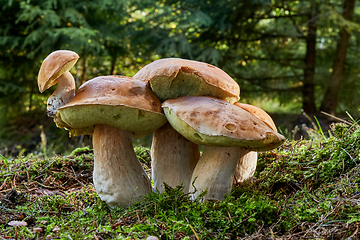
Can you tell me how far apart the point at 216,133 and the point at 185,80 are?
19.9 inches

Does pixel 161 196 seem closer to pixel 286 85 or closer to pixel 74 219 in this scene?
pixel 74 219

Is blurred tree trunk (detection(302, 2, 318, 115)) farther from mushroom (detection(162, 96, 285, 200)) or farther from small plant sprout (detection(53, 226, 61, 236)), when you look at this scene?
small plant sprout (detection(53, 226, 61, 236))

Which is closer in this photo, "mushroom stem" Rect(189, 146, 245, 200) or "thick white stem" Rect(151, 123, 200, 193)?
"mushroom stem" Rect(189, 146, 245, 200)

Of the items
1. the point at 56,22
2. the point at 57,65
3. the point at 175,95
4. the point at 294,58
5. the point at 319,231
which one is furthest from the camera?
the point at 294,58

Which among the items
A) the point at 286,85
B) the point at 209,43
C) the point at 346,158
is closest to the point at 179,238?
the point at 346,158

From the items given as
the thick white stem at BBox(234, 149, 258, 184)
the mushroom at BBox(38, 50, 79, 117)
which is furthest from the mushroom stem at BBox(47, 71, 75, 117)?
the thick white stem at BBox(234, 149, 258, 184)

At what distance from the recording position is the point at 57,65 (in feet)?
5.64

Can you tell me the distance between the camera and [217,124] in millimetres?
1561

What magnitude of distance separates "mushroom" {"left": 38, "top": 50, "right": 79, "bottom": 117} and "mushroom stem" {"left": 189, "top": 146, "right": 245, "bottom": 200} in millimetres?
1032

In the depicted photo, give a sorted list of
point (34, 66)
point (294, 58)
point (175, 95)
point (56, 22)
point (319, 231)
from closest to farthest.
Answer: point (319, 231) < point (175, 95) < point (56, 22) < point (34, 66) < point (294, 58)

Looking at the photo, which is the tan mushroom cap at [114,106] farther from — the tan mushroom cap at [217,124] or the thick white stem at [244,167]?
the thick white stem at [244,167]

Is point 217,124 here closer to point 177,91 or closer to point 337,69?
point 177,91

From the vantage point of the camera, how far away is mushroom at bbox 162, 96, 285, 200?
1.56 metres

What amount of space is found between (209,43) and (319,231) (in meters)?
6.04
